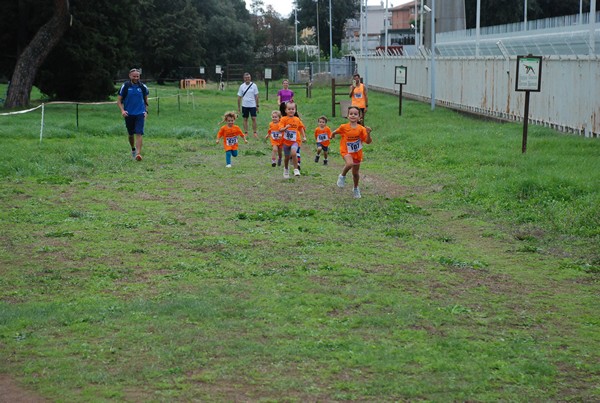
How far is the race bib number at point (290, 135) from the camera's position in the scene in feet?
57.6

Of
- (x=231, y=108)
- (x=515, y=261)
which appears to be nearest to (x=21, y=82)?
(x=231, y=108)

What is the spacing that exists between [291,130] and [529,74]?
4.63 meters

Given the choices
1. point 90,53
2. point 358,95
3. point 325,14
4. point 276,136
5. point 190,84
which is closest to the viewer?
point 276,136

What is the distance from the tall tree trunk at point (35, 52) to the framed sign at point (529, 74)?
22.7 m

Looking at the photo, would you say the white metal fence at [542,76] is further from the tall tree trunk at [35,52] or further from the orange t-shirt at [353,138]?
the tall tree trunk at [35,52]

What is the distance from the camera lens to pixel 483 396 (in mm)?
6031

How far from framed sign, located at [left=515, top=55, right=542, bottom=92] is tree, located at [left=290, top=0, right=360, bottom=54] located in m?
105

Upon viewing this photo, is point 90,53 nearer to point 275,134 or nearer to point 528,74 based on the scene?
point 275,134

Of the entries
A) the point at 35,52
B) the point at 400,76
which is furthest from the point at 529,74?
the point at 35,52

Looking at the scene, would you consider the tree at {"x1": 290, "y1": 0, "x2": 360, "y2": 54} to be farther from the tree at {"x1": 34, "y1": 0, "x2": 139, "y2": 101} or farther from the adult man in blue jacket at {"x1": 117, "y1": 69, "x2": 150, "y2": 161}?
the adult man in blue jacket at {"x1": 117, "y1": 69, "x2": 150, "y2": 161}

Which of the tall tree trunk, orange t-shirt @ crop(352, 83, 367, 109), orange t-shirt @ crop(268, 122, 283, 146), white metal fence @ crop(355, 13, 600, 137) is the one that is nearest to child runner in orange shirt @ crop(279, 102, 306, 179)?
orange t-shirt @ crop(268, 122, 283, 146)

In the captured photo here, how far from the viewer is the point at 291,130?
57.9 feet

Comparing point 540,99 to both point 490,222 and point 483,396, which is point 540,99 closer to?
point 490,222

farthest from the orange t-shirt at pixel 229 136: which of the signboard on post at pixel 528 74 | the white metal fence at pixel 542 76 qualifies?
the white metal fence at pixel 542 76
